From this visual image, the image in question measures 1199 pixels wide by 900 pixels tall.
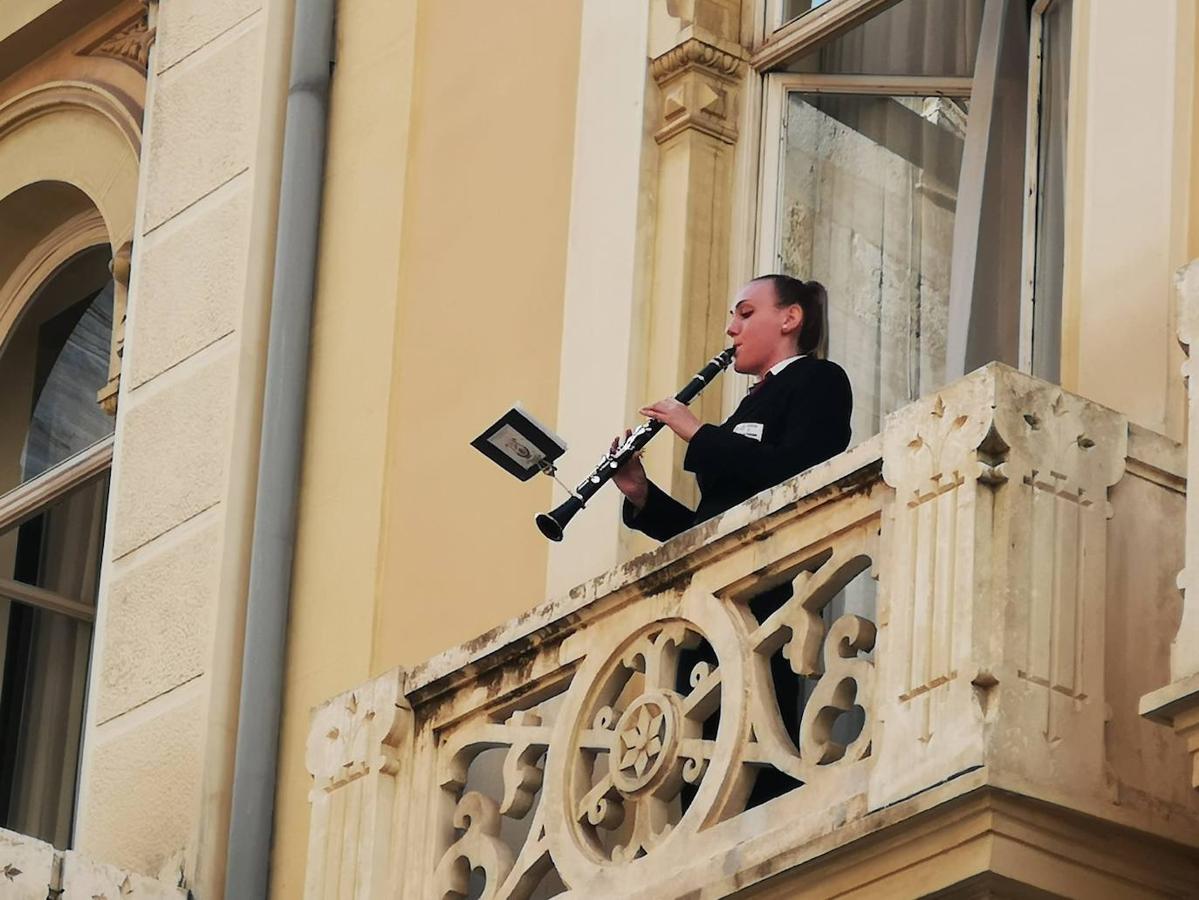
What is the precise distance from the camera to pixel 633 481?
25.9ft

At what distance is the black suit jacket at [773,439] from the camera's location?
7.48 meters

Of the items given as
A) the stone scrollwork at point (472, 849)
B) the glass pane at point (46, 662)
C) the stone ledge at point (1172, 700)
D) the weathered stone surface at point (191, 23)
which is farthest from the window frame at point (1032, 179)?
the glass pane at point (46, 662)

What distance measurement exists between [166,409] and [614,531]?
2.15 m

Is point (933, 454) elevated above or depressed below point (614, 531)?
below

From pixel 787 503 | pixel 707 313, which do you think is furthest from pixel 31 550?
pixel 787 503

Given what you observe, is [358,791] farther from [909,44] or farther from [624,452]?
[909,44]

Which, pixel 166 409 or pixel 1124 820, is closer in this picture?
pixel 1124 820

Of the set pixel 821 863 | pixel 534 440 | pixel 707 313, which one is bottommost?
pixel 821 863

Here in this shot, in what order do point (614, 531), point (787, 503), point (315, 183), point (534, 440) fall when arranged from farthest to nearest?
point (315, 183), point (614, 531), point (534, 440), point (787, 503)

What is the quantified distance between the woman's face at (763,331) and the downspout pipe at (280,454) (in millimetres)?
2032

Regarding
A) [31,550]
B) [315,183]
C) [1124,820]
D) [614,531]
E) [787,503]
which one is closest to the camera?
[1124,820]

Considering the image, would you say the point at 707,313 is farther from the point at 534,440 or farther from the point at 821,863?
the point at 821,863

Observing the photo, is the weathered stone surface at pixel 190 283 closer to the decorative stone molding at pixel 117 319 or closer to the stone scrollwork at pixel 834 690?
the decorative stone molding at pixel 117 319

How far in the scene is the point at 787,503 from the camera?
701 centimetres
